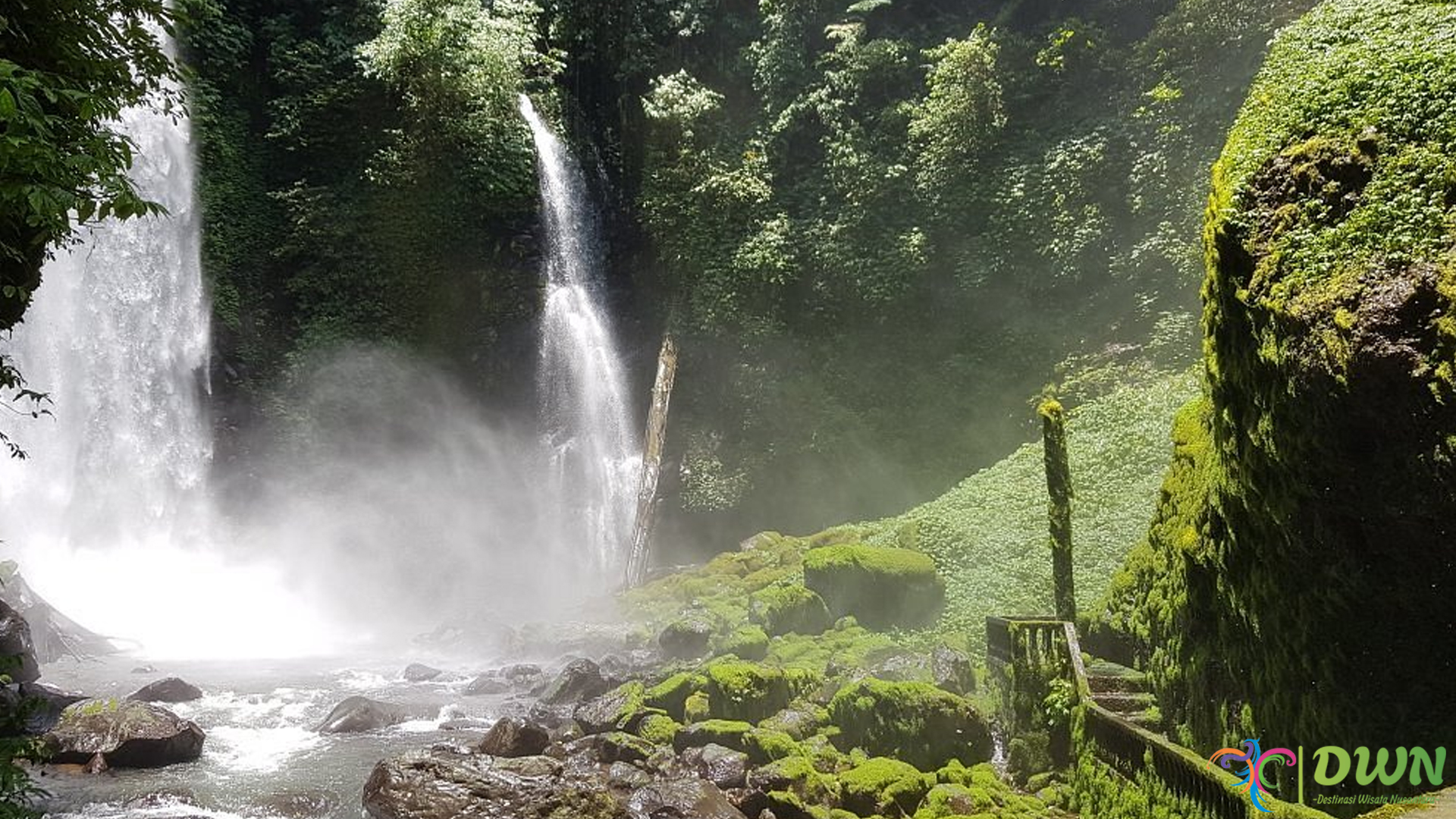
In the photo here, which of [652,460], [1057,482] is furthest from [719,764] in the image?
[652,460]

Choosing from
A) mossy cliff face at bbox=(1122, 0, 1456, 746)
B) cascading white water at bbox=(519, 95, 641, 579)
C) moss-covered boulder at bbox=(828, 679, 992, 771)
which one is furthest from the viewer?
cascading white water at bbox=(519, 95, 641, 579)

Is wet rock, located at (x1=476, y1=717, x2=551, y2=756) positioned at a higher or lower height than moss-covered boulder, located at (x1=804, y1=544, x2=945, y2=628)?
lower

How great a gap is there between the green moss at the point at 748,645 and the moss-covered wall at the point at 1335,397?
317 inches

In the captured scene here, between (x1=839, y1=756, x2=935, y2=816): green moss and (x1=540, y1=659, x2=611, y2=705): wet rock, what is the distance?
5.25 metres

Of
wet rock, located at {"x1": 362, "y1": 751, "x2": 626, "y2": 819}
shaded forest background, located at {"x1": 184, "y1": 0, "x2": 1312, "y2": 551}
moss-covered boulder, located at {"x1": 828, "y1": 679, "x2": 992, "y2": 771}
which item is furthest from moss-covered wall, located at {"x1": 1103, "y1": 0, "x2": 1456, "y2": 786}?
shaded forest background, located at {"x1": 184, "y1": 0, "x2": 1312, "y2": 551}

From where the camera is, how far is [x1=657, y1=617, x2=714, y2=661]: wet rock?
15.4 m

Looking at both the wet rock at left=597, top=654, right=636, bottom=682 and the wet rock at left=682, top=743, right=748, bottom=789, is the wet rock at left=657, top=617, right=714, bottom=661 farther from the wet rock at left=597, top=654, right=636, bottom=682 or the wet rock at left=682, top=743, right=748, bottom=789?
the wet rock at left=682, top=743, right=748, bottom=789

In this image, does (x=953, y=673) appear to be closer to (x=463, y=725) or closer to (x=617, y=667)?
(x=617, y=667)

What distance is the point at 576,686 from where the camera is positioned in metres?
13.3

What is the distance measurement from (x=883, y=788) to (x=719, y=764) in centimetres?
175

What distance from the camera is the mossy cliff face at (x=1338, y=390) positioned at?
15.2 feet

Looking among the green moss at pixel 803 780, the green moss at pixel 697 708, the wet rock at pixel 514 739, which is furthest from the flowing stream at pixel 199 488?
the green moss at pixel 803 780

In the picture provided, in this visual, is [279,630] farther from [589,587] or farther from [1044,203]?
[1044,203]

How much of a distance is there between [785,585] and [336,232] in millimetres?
16232
